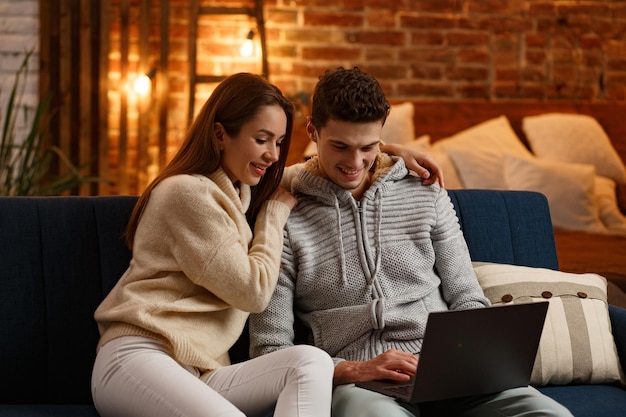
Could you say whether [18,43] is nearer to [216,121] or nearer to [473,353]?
[216,121]

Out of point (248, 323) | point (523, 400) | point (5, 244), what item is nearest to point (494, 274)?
point (523, 400)

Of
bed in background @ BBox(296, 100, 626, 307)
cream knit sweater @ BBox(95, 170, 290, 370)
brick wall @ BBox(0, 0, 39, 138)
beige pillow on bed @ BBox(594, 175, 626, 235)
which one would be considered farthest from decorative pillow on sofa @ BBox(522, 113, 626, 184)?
cream knit sweater @ BBox(95, 170, 290, 370)

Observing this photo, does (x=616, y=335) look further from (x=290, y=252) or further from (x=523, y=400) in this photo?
(x=290, y=252)

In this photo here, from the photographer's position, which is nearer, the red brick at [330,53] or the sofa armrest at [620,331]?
the sofa armrest at [620,331]

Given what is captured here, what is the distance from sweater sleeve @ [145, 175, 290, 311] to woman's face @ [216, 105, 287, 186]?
9 cm

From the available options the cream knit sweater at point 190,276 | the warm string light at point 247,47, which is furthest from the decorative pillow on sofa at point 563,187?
the cream knit sweater at point 190,276

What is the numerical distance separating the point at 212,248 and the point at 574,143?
10.8ft

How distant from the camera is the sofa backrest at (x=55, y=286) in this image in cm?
224

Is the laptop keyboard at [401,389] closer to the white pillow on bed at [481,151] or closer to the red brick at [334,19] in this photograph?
the white pillow on bed at [481,151]

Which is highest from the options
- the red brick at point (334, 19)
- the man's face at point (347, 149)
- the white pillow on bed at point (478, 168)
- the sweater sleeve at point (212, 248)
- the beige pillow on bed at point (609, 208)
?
the red brick at point (334, 19)

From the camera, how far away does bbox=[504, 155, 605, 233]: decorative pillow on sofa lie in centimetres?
440

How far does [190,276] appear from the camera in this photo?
2.02m

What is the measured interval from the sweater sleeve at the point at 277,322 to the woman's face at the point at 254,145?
247 millimetres

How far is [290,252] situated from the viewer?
2277 millimetres
